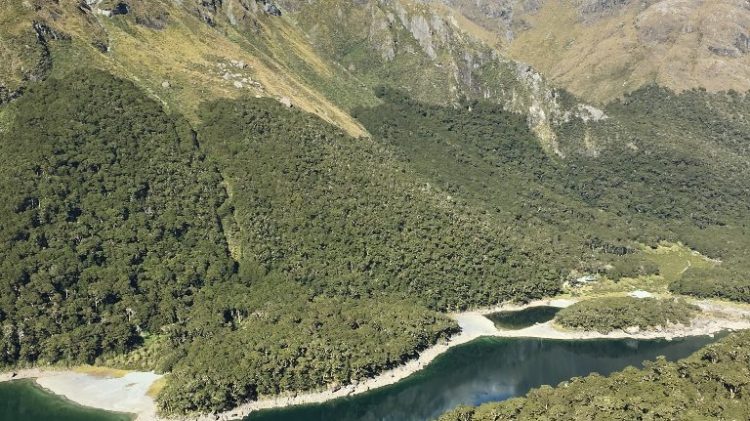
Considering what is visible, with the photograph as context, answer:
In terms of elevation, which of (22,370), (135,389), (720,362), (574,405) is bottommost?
(22,370)

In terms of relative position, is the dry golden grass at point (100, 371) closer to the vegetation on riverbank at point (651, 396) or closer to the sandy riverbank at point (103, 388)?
the sandy riverbank at point (103, 388)

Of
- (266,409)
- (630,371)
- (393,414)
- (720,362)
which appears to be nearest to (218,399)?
(266,409)

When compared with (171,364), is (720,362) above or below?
above

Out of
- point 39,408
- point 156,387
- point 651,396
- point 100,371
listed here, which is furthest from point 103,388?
point 651,396

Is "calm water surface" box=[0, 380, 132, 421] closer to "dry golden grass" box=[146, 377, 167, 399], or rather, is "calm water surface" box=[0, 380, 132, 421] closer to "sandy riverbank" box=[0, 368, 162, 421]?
"sandy riverbank" box=[0, 368, 162, 421]

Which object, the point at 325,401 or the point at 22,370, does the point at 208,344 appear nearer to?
the point at 325,401

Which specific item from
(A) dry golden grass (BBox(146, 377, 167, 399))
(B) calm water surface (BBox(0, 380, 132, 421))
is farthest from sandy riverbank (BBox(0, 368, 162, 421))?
(B) calm water surface (BBox(0, 380, 132, 421))
